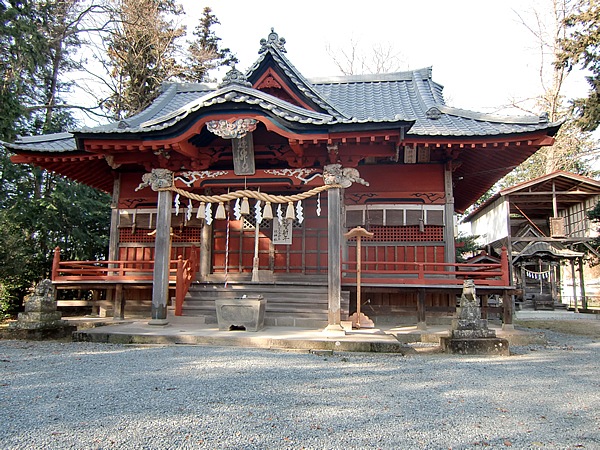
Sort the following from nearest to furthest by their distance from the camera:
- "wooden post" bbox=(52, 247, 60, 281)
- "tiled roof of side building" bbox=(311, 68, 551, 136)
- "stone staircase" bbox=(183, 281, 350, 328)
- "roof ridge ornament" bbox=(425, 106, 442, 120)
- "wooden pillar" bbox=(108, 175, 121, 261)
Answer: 1. "stone staircase" bbox=(183, 281, 350, 328)
2. "tiled roof of side building" bbox=(311, 68, 551, 136)
3. "roof ridge ornament" bbox=(425, 106, 442, 120)
4. "wooden post" bbox=(52, 247, 60, 281)
5. "wooden pillar" bbox=(108, 175, 121, 261)

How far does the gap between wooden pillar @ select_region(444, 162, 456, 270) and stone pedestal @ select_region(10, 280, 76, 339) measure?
9.01 meters

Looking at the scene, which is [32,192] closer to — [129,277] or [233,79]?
[129,277]

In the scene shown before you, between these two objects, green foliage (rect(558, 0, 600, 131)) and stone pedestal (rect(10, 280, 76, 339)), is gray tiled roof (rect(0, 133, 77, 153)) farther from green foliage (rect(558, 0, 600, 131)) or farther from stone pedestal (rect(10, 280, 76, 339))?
green foliage (rect(558, 0, 600, 131))

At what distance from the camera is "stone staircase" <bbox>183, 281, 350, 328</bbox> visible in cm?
925

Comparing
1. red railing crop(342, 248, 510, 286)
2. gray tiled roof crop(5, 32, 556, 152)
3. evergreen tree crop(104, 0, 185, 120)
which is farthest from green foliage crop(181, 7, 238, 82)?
red railing crop(342, 248, 510, 286)

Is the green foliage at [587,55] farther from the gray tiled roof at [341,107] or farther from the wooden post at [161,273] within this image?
the wooden post at [161,273]

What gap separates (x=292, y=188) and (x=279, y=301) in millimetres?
3356

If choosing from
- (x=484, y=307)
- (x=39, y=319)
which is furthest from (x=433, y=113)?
(x=39, y=319)

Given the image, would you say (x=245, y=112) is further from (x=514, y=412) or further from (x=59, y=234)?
(x=59, y=234)

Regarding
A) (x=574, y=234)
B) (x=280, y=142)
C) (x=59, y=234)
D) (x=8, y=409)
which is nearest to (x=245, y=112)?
(x=280, y=142)

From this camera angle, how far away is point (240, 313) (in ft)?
27.3

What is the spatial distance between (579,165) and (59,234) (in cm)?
3166

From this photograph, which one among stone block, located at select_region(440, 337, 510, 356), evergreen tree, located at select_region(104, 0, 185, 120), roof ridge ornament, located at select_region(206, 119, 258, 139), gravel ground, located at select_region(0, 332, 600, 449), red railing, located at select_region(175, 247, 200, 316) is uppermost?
evergreen tree, located at select_region(104, 0, 185, 120)

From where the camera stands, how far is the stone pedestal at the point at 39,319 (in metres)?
8.32
